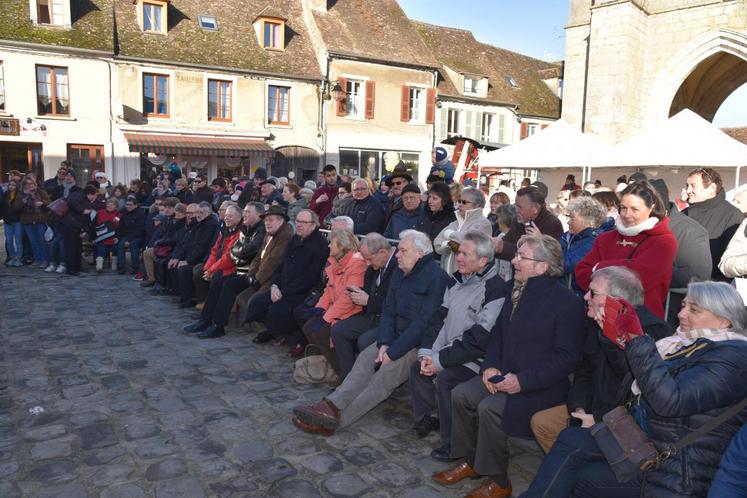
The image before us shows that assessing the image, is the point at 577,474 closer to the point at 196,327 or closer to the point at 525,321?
the point at 525,321

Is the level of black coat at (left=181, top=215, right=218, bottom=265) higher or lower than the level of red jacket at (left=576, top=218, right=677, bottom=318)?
lower

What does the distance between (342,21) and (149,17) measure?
26.5ft

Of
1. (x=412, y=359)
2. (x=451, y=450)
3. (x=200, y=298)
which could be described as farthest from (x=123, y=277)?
(x=451, y=450)

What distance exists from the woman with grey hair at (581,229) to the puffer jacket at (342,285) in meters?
1.93

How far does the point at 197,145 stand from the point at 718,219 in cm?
1913

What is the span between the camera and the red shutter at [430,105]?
25.9 metres

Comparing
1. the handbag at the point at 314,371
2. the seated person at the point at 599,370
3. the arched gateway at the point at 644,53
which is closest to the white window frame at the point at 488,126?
the arched gateway at the point at 644,53

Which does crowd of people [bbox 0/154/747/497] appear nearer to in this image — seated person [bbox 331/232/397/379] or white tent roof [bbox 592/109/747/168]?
seated person [bbox 331/232/397/379]

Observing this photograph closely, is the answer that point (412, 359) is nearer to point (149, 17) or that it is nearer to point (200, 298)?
point (200, 298)

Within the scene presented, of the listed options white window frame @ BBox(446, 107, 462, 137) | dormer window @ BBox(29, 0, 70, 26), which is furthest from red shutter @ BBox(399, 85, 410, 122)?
dormer window @ BBox(29, 0, 70, 26)

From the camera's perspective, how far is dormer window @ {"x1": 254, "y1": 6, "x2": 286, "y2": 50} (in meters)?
23.4

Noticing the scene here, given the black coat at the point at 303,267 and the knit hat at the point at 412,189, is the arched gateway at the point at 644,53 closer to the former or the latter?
the knit hat at the point at 412,189

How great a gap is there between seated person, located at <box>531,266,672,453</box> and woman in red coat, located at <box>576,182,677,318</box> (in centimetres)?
58

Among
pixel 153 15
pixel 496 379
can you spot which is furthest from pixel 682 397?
pixel 153 15
